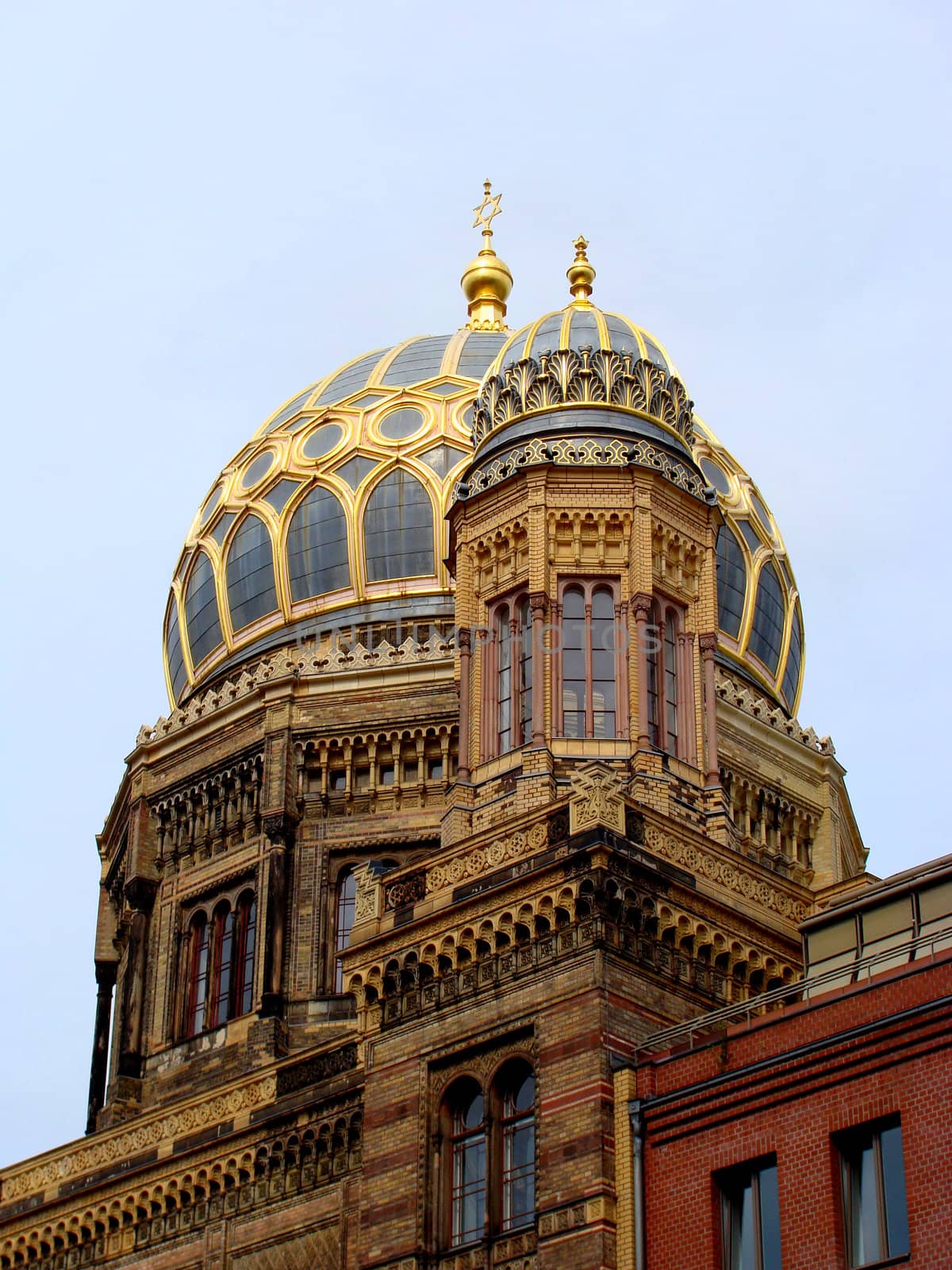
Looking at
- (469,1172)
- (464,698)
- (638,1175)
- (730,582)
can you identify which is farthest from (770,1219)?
(730,582)

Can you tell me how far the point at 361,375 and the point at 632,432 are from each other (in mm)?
14655

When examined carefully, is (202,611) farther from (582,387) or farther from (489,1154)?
(489,1154)

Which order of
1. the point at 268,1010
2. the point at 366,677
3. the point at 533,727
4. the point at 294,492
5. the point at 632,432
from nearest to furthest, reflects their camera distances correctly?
the point at 533,727
the point at 632,432
the point at 268,1010
the point at 366,677
the point at 294,492

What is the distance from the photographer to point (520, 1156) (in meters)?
25.1

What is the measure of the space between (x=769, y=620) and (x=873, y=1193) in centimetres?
2088

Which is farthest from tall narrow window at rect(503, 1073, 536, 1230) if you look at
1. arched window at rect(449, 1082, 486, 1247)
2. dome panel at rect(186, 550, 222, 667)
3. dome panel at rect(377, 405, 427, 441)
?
dome panel at rect(377, 405, 427, 441)

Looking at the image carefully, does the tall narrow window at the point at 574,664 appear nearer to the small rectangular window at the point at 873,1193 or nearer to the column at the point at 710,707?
the column at the point at 710,707

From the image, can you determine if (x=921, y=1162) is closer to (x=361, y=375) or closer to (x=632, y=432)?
(x=632, y=432)

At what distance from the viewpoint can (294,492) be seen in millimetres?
42219

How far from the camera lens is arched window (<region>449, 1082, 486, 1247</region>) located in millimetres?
25250

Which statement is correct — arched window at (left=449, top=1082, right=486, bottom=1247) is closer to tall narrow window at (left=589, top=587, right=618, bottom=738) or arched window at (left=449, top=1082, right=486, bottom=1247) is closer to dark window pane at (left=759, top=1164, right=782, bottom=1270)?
dark window pane at (left=759, top=1164, right=782, bottom=1270)

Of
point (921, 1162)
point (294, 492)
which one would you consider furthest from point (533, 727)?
point (294, 492)

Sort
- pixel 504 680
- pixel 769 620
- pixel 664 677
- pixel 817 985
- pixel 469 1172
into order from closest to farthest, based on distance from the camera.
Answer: pixel 817 985 < pixel 469 1172 < pixel 664 677 < pixel 504 680 < pixel 769 620

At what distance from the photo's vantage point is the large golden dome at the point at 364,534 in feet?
133
